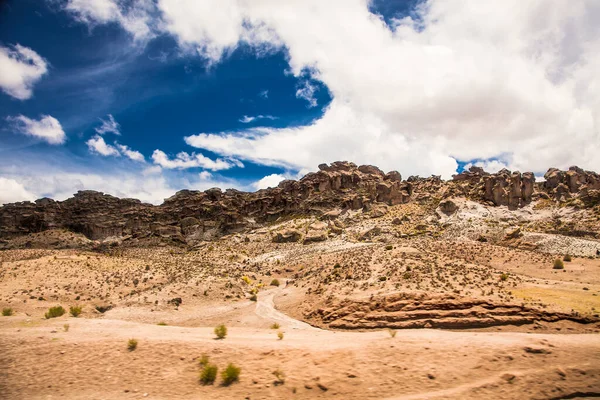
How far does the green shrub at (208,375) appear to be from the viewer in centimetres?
1145

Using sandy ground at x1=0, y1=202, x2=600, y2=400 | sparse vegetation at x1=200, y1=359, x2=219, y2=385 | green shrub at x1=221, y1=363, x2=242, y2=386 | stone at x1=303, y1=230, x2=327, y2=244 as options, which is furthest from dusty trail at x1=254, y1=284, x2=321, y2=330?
stone at x1=303, y1=230, x2=327, y2=244

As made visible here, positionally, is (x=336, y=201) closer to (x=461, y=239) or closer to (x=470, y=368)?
(x=461, y=239)

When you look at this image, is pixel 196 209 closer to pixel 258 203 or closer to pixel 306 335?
pixel 258 203

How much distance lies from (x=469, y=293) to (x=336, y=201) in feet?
234

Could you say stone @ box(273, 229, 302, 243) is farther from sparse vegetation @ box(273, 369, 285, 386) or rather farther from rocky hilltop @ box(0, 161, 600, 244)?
sparse vegetation @ box(273, 369, 285, 386)

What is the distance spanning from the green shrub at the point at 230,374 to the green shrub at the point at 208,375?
334mm

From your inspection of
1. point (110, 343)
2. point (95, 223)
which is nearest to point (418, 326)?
point (110, 343)

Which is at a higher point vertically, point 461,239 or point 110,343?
point 461,239

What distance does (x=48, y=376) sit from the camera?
38.9ft

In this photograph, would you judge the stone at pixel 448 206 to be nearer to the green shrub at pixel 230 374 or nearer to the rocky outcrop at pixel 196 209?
the rocky outcrop at pixel 196 209

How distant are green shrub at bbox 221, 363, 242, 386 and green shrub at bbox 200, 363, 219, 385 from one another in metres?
0.33

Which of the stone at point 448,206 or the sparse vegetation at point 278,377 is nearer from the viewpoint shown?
the sparse vegetation at point 278,377

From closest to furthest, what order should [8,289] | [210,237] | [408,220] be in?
1. [8,289]
2. [408,220]
3. [210,237]

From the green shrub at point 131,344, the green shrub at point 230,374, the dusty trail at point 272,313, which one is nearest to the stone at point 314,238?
the dusty trail at point 272,313
